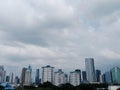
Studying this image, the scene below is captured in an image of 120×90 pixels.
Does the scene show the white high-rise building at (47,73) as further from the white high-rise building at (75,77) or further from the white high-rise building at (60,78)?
the white high-rise building at (75,77)

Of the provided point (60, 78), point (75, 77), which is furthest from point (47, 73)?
point (75, 77)

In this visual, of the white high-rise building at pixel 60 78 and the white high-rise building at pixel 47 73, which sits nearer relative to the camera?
the white high-rise building at pixel 60 78

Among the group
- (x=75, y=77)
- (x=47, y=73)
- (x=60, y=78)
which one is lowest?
(x=60, y=78)

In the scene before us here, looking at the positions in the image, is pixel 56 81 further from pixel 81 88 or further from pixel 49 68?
pixel 81 88

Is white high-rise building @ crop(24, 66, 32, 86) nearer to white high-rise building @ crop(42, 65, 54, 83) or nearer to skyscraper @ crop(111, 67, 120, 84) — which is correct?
white high-rise building @ crop(42, 65, 54, 83)

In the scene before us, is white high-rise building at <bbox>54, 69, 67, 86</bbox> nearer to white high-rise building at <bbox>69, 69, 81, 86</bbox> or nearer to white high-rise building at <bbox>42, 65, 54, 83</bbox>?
white high-rise building at <bbox>42, 65, 54, 83</bbox>

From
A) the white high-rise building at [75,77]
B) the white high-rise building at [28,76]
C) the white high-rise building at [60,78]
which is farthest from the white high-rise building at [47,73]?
the white high-rise building at [75,77]

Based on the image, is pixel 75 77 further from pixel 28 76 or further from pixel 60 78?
pixel 28 76

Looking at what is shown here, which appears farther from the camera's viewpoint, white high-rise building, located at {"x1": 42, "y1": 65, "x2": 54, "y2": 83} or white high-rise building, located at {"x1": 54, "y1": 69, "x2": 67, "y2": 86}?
white high-rise building, located at {"x1": 42, "y1": 65, "x2": 54, "y2": 83}

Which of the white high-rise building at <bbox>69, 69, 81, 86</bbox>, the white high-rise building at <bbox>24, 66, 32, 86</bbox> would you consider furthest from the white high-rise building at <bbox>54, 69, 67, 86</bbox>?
the white high-rise building at <bbox>24, 66, 32, 86</bbox>

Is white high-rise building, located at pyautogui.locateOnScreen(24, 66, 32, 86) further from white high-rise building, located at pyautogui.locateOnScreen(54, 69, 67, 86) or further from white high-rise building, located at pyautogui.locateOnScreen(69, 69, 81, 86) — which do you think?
white high-rise building, located at pyautogui.locateOnScreen(69, 69, 81, 86)

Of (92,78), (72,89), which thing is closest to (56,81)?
(92,78)

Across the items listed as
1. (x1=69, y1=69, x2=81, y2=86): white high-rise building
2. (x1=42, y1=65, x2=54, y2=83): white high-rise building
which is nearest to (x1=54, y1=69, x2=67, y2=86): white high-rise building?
(x1=42, y1=65, x2=54, y2=83): white high-rise building

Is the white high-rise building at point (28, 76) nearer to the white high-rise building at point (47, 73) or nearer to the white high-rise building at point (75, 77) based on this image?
the white high-rise building at point (47, 73)
